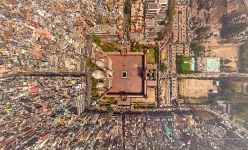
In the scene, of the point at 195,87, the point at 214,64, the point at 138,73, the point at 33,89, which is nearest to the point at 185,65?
the point at 195,87

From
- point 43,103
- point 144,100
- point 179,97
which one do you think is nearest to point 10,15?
point 43,103

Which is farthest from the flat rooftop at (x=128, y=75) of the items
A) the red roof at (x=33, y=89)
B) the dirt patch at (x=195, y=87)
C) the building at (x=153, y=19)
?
the red roof at (x=33, y=89)

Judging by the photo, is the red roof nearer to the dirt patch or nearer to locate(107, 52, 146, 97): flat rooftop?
locate(107, 52, 146, 97): flat rooftop

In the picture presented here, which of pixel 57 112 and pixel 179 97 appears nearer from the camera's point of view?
pixel 57 112

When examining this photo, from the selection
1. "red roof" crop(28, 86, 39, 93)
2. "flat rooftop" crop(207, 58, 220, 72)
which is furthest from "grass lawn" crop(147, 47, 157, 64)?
"red roof" crop(28, 86, 39, 93)

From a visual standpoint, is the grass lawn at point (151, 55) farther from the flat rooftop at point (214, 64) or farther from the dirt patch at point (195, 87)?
the flat rooftop at point (214, 64)

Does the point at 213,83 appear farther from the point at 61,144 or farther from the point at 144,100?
the point at 61,144
